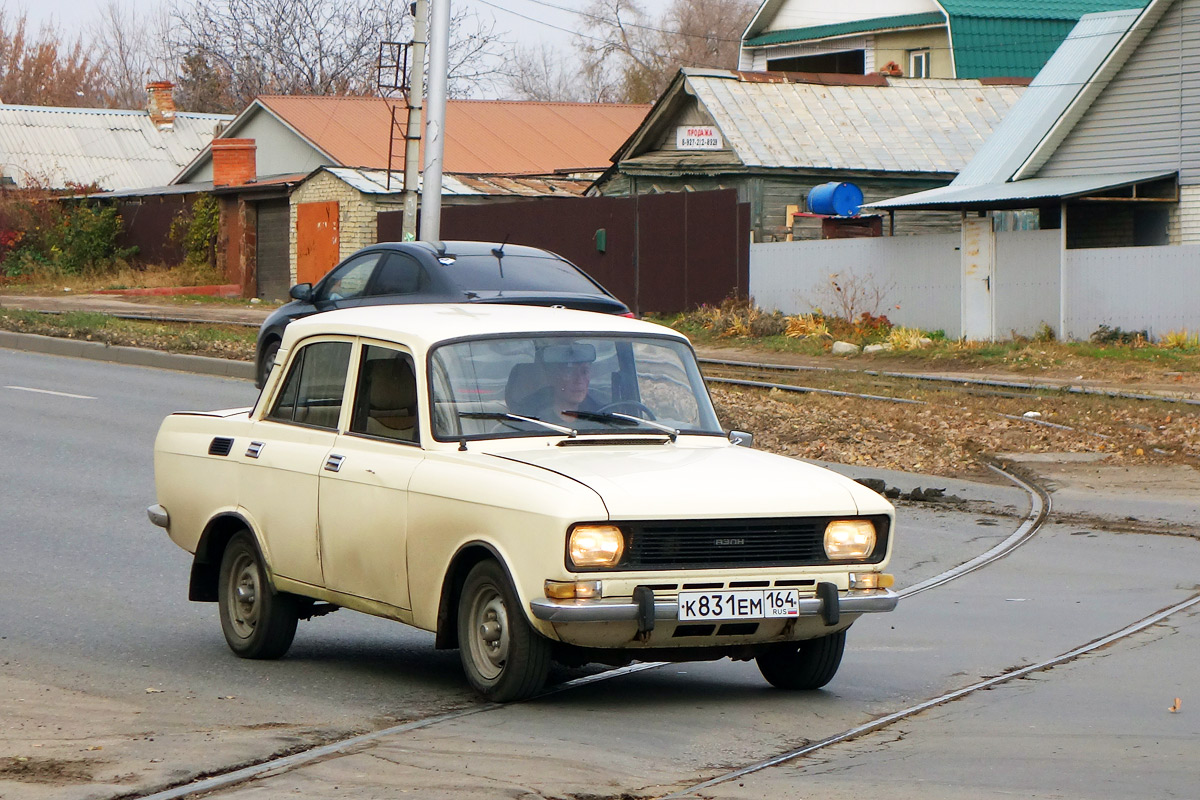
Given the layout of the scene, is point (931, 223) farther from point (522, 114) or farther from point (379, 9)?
point (379, 9)

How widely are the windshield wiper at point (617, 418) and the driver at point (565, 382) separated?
0.03 meters

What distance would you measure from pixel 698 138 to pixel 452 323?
29177mm

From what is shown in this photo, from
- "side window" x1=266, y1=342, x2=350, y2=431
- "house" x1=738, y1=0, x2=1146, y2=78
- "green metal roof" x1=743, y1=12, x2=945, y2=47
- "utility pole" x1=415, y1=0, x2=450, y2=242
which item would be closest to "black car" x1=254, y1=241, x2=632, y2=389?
"utility pole" x1=415, y1=0, x2=450, y2=242

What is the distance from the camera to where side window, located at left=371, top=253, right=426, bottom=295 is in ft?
45.5

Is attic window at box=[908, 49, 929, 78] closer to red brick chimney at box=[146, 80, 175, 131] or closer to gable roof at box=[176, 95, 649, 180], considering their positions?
gable roof at box=[176, 95, 649, 180]

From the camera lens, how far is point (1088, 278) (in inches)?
990

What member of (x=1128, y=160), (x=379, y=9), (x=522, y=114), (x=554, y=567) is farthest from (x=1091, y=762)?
(x=379, y=9)

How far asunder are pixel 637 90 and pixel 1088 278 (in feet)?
163

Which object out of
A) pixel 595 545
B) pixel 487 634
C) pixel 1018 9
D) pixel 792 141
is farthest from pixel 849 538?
pixel 1018 9

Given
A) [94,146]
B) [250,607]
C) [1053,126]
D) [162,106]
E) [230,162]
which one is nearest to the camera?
[250,607]

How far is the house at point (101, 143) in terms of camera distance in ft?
167

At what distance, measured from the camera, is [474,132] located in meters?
43.4

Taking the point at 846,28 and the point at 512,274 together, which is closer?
the point at 512,274

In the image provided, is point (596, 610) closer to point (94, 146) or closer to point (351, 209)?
point (351, 209)
